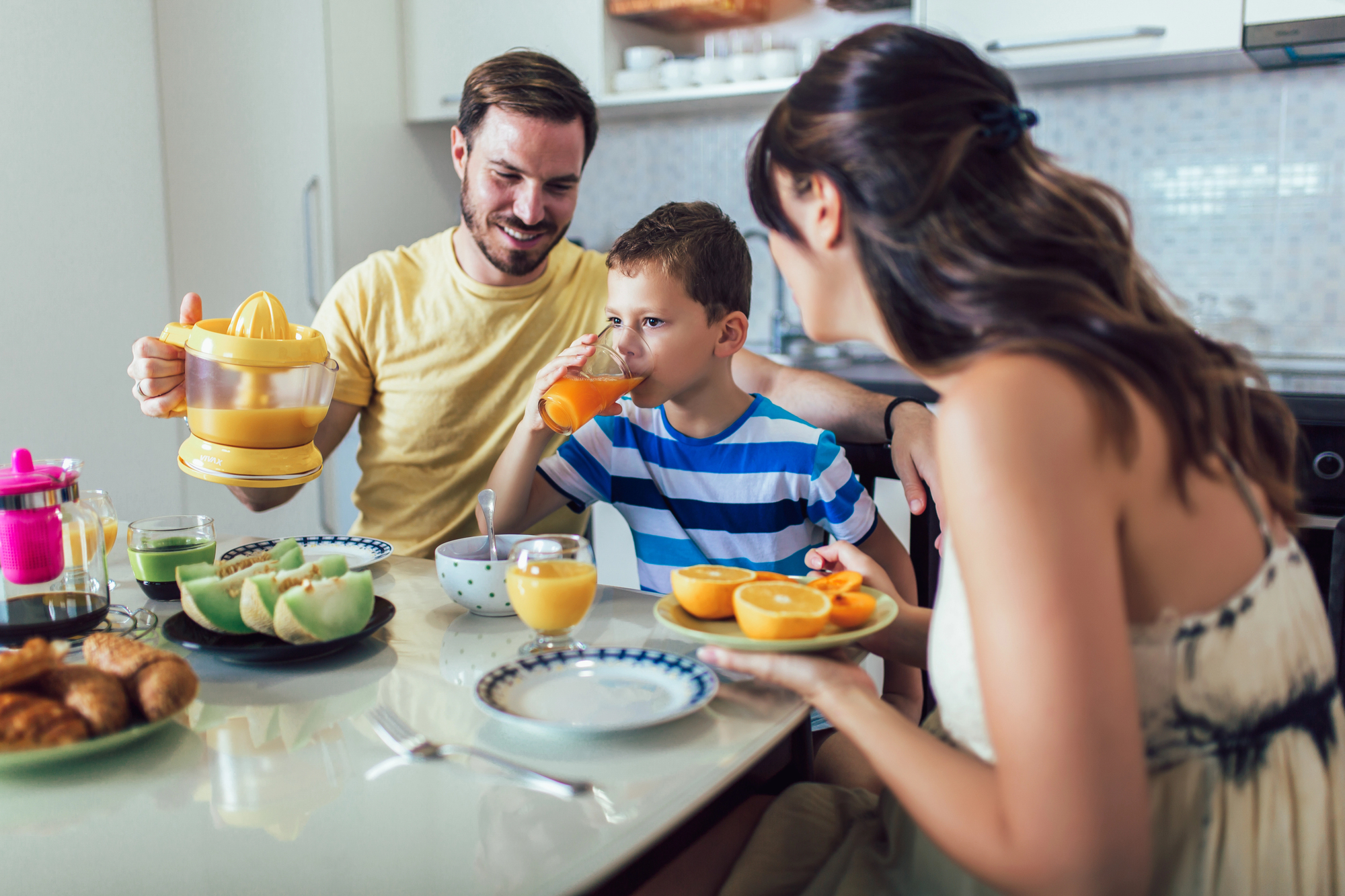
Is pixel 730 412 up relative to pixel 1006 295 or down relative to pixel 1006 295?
down

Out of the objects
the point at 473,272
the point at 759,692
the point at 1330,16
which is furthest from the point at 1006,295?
the point at 1330,16

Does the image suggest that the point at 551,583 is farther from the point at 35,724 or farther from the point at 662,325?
the point at 662,325

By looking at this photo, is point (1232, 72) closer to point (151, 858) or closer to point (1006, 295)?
point (1006, 295)

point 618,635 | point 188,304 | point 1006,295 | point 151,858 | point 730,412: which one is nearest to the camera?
point 151,858

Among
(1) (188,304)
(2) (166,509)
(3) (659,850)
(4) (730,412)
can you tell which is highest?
(1) (188,304)

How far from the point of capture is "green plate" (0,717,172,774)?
75 cm

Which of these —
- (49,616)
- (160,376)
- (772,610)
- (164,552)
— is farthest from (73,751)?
(160,376)

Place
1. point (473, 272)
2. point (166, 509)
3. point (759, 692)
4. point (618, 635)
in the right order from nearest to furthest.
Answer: point (759, 692)
point (618, 635)
point (473, 272)
point (166, 509)

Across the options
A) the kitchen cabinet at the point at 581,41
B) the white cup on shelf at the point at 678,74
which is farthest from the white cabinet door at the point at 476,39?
the white cup on shelf at the point at 678,74

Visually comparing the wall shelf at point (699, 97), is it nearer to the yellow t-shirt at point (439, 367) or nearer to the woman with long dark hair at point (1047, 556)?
the yellow t-shirt at point (439, 367)

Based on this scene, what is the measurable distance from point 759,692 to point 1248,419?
467mm

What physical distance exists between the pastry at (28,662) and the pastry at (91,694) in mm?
10

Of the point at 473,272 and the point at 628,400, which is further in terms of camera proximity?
the point at 473,272

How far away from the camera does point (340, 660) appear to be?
1017mm
